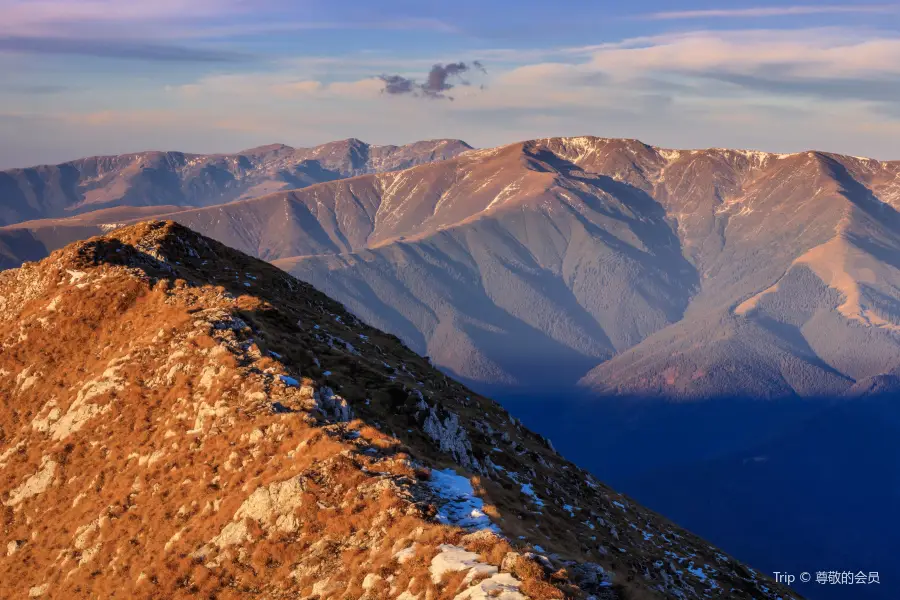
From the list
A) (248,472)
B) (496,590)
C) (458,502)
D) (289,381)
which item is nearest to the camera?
(496,590)

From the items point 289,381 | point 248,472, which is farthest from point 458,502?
point 289,381

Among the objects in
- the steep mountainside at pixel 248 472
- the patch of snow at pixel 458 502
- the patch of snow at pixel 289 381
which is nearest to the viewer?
the steep mountainside at pixel 248 472

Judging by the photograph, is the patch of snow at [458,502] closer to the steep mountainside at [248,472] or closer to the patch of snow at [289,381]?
the steep mountainside at [248,472]

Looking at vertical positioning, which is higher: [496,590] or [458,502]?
[496,590]

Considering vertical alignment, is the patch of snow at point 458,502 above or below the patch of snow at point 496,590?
below

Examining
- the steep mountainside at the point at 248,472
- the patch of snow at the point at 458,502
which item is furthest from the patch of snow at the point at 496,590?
the patch of snow at the point at 458,502

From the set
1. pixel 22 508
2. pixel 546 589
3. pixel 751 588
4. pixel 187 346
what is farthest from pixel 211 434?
pixel 751 588

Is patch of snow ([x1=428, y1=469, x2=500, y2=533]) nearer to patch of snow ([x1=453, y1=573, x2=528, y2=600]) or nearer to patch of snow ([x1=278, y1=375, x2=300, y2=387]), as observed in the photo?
patch of snow ([x1=453, y1=573, x2=528, y2=600])

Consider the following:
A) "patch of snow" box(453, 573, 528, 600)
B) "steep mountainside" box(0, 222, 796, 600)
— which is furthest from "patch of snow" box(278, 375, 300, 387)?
"patch of snow" box(453, 573, 528, 600)

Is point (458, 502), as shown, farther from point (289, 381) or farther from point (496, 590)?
point (289, 381)
